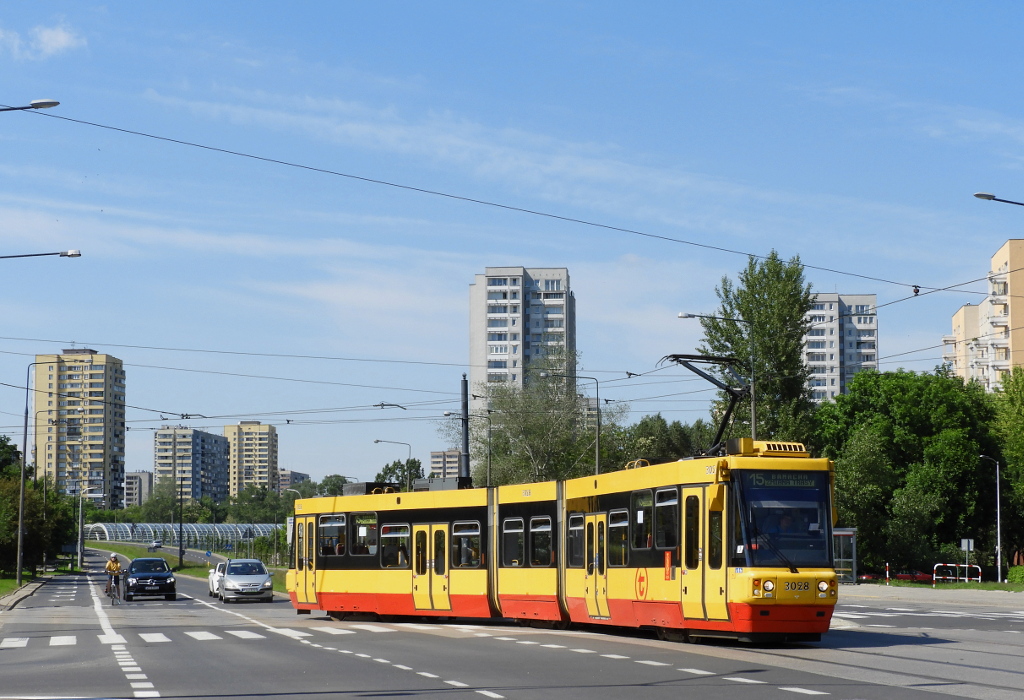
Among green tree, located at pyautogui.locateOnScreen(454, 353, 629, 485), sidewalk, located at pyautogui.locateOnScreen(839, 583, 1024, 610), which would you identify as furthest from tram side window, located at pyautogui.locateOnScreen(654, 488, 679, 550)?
green tree, located at pyautogui.locateOnScreen(454, 353, 629, 485)

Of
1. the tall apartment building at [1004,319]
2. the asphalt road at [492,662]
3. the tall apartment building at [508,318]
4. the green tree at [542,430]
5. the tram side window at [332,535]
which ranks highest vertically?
the tall apartment building at [508,318]

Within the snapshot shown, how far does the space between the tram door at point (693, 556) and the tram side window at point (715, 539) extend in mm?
212

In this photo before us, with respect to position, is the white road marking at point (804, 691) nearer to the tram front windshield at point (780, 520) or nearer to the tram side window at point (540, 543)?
the tram front windshield at point (780, 520)

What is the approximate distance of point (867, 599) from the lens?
1523 inches

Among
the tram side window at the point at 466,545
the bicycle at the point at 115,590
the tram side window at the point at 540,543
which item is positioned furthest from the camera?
the bicycle at the point at 115,590

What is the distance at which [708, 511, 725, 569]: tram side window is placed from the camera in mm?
17969

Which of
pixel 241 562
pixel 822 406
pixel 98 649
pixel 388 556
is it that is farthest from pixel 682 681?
pixel 822 406

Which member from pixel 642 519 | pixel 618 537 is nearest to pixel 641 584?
pixel 642 519

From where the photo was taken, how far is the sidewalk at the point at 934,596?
113 feet

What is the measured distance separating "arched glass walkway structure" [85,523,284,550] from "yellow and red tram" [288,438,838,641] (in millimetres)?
115533

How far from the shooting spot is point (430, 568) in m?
26.2

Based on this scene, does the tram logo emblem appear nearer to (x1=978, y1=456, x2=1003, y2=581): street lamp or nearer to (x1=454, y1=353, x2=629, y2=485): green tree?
(x1=978, y1=456, x2=1003, y2=581): street lamp

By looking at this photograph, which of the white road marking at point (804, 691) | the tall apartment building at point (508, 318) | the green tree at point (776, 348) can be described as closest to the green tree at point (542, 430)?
the green tree at point (776, 348)

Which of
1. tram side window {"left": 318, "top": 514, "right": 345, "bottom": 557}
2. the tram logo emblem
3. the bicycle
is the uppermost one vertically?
tram side window {"left": 318, "top": 514, "right": 345, "bottom": 557}
